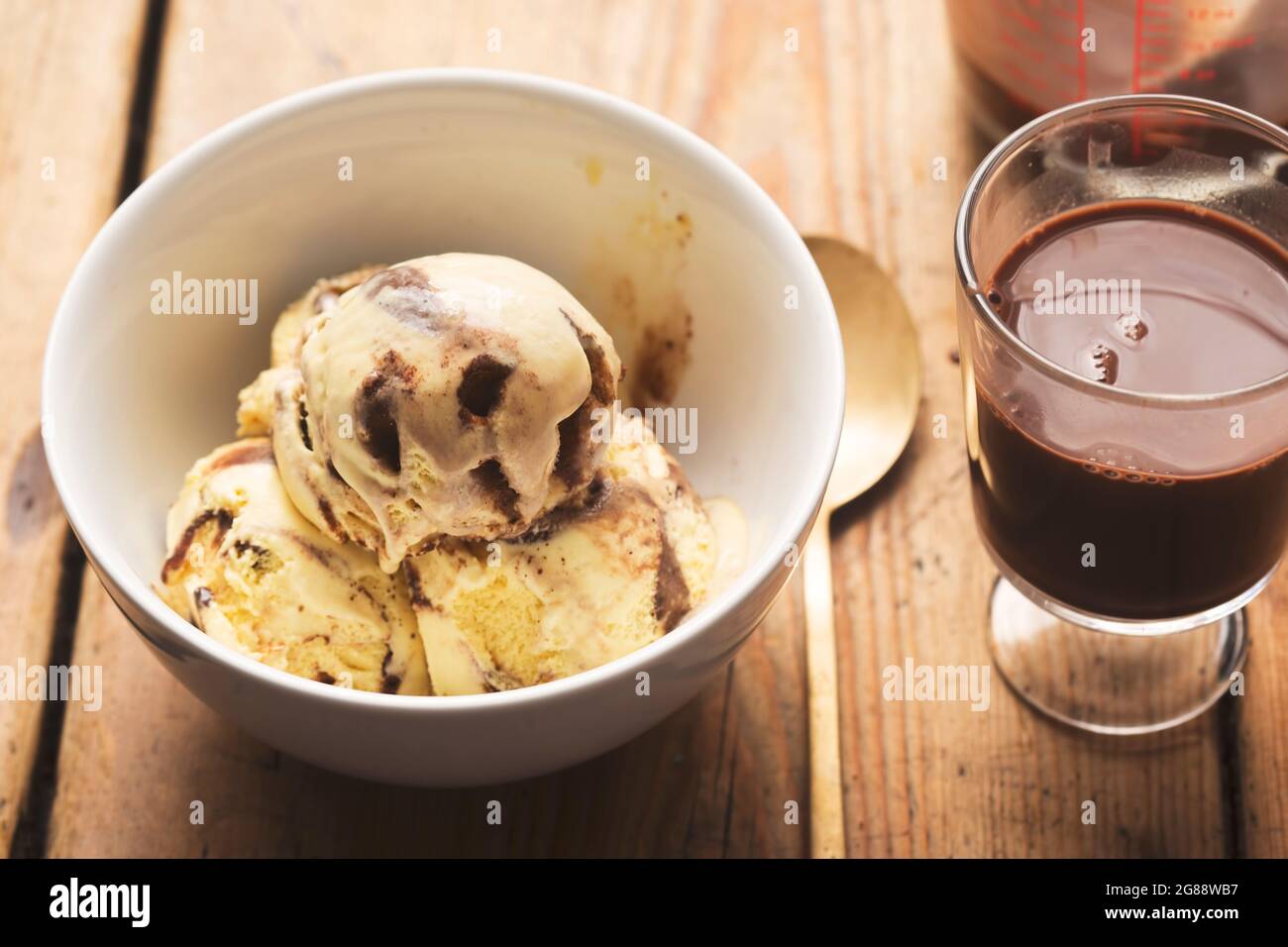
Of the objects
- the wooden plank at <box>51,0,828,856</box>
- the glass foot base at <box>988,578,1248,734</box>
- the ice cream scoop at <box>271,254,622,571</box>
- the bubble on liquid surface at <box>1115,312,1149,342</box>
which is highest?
the bubble on liquid surface at <box>1115,312,1149,342</box>

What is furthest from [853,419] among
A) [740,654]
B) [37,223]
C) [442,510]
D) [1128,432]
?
[37,223]

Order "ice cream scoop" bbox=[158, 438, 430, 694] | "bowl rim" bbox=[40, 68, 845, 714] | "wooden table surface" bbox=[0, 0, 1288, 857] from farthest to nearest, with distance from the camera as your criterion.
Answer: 1. "wooden table surface" bbox=[0, 0, 1288, 857]
2. "ice cream scoop" bbox=[158, 438, 430, 694]
3. "bowl rim" bbox=[40, 68, 845, 714]

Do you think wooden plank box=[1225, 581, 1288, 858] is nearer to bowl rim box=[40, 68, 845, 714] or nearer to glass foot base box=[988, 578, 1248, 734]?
glass foot base box=[988, 578, 1248, 734]

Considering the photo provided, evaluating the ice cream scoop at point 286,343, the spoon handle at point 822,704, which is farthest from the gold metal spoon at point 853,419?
the ice cream scoop at point 286,343

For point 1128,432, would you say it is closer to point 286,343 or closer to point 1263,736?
point 1263,736

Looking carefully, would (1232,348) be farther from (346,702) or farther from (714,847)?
(346,702)

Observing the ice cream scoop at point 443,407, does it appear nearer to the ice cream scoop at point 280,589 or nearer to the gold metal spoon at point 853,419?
the ice cream scoop at point 280,589

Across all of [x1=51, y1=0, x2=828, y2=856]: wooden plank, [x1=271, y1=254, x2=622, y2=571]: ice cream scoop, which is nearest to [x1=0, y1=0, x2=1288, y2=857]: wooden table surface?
[x1=51, y1=0, x2=828, y2=856]: wooden plank
